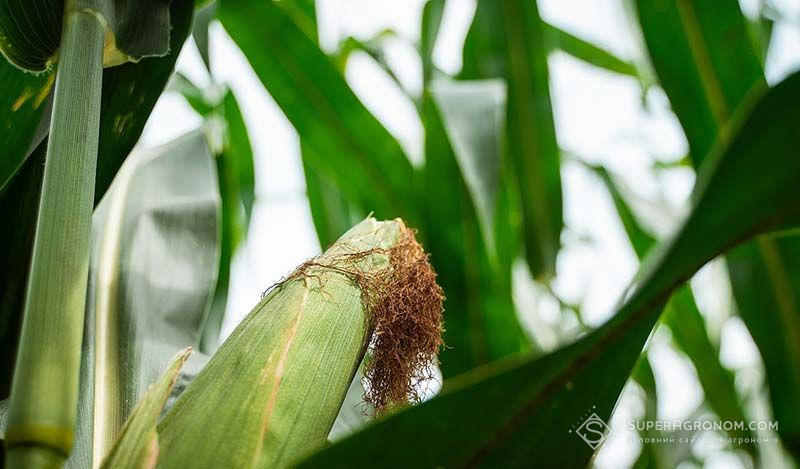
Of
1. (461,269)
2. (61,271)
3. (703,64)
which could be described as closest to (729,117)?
(703,64)

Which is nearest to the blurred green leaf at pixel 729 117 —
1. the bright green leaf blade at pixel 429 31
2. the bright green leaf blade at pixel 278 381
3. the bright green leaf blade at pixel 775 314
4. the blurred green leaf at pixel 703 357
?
the bright green leaf blade at pixel 775 314

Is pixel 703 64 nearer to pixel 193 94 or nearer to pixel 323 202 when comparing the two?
pixel 323 202

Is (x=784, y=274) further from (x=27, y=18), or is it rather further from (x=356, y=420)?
(x=27, y=18)

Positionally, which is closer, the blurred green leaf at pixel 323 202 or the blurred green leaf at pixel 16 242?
the blurred green leaf at pixel 16 242

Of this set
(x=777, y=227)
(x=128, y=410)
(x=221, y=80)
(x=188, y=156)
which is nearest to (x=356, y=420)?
(x=128, y=410)

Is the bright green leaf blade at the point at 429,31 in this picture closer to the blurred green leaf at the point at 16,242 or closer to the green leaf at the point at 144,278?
the green leaf at the point at 144,278

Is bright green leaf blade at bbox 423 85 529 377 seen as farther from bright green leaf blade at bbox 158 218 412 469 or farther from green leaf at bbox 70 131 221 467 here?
bright green leaf blade at bbox 158 218 412 469

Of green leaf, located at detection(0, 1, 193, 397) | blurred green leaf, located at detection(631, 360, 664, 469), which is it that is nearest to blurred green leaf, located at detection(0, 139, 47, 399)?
green leaf, located at detection(0, 1, 193, 397)
